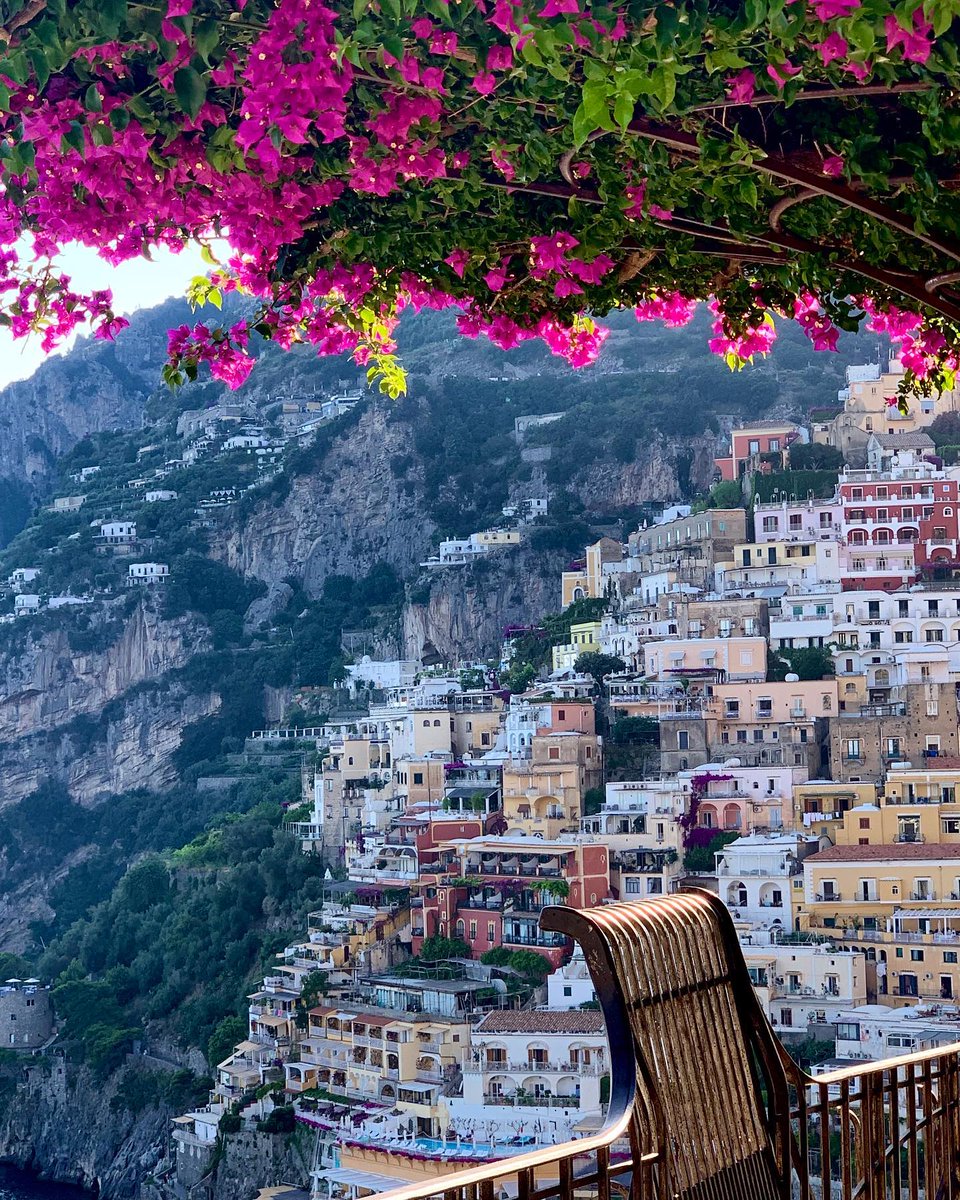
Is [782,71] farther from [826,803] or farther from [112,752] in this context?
[112,752]

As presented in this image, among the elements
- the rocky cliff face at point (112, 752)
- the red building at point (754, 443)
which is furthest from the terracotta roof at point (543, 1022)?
the rocky cliff face at point (112, 752)

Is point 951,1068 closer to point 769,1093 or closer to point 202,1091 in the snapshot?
point 769,1093

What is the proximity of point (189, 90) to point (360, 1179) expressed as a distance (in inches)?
594

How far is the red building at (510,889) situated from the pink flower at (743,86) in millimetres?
18259

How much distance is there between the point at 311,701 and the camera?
37719mm

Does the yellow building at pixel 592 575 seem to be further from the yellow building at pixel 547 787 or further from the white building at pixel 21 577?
the white building at pixel 21 577

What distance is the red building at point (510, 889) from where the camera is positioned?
19.6 metres

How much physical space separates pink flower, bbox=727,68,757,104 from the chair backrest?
0.65 meters

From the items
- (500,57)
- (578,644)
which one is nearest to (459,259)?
(500,57)

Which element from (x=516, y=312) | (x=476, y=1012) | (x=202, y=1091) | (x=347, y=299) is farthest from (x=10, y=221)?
(x=202, y=1091)

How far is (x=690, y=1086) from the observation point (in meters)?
1.34

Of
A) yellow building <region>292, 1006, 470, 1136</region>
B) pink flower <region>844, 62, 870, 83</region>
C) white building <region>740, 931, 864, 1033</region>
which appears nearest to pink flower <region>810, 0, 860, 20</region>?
pink flower <region>844, 62, 870, 83</region>

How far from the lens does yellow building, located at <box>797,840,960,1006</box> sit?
17141 mm

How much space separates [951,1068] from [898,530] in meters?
25.6
